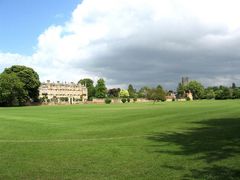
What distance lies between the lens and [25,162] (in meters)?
14.6

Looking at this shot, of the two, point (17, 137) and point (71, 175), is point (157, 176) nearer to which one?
point (71, 175)

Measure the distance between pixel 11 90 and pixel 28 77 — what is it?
17.3 metres

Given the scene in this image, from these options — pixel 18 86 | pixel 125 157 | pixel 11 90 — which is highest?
pixel 18 86

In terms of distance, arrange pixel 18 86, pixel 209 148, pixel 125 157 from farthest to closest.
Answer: pixel 18 86 → pixel 209 148 → pixel 125 157

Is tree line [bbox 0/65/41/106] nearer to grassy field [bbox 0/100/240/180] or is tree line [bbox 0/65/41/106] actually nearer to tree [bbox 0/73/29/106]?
tree [bbox 0/73/29/106]

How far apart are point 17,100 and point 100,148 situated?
11650 cm

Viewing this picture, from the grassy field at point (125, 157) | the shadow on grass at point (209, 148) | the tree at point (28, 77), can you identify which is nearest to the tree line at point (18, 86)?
the tree at point (28, 77)

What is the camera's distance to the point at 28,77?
13688 centimetres

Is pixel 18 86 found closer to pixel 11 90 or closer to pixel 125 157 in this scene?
pixel 11 90

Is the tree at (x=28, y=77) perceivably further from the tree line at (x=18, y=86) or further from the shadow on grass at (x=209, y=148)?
the shadow on grass at (x=209, y=148)

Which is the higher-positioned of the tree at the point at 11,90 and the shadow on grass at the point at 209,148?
the tree at the point at 11,90

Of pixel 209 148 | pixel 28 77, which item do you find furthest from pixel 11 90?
pixel 209 148

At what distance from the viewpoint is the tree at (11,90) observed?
119713mm

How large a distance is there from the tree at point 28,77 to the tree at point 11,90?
6239 mm
